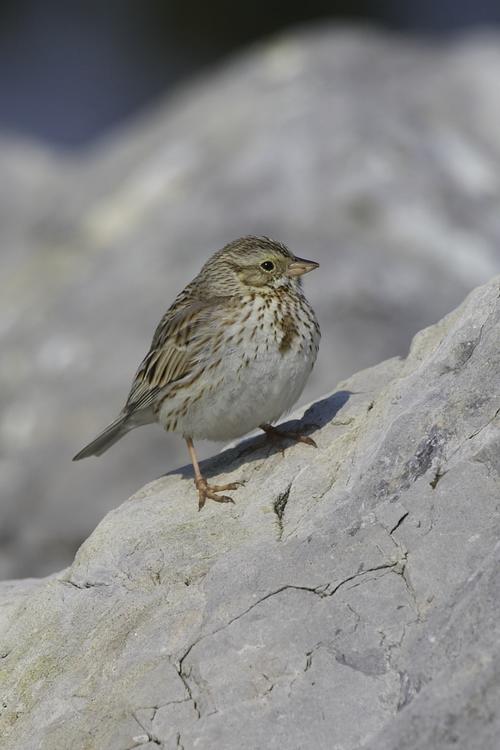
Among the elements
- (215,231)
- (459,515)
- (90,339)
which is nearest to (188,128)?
(215,231)

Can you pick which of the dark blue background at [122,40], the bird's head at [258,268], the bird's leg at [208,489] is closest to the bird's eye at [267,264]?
the bird's head at [258,268]

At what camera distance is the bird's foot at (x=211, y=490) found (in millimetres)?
6488

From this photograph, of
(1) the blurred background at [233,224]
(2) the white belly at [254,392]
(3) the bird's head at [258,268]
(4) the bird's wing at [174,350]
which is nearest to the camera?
(2) the white belly at [254,392]

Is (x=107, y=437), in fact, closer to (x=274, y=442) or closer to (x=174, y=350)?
(x=174, y=350)

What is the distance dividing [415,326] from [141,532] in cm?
590

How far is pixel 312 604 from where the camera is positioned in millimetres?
5414

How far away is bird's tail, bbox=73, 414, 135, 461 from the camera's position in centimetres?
789

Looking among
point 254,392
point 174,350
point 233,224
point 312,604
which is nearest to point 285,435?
point 254,392

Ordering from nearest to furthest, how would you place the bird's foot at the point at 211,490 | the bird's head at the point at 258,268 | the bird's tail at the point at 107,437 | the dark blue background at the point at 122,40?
the bird's foot at the point at 211,490, the bird's head at the point at 258,268, the bird's tail at the point at 107,437, the dark blue background at the point at 122,40

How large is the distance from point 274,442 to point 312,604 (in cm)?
173

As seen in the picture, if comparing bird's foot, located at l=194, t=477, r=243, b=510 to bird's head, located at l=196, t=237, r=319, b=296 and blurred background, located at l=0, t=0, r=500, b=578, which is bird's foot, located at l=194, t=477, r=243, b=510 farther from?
blurred background, located at l=0, t=0, r=500, b=578

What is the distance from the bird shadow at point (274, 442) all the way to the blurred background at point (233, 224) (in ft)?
12.9

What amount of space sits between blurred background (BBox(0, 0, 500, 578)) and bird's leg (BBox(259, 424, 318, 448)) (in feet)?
13.6

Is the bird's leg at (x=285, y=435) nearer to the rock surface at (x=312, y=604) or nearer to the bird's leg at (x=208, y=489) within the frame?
the rock surface at (x=312, y=604)
